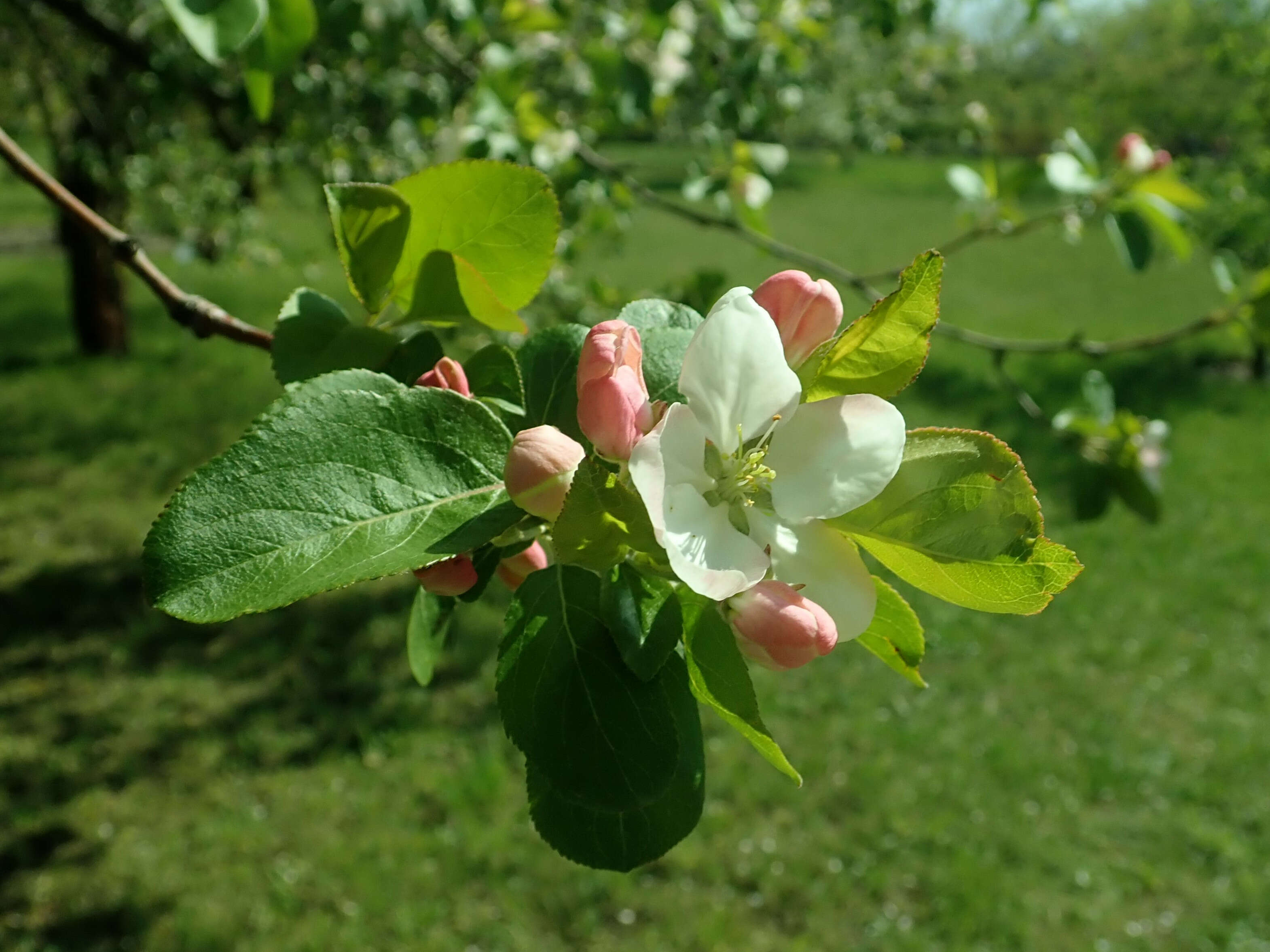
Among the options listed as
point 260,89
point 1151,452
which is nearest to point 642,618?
point 260,89

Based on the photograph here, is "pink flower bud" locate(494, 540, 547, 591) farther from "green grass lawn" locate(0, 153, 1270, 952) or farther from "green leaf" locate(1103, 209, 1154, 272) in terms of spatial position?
"green grass lawn" locate(0, 153, 1270, 952)

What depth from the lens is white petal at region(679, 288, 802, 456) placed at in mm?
604

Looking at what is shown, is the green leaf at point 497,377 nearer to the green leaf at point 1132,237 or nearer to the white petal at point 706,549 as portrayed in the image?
the white petal at point 706,549

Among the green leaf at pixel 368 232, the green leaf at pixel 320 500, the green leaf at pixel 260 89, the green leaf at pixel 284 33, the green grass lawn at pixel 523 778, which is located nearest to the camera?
the green leaf at pixel 320 500

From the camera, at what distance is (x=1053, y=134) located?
18.2m

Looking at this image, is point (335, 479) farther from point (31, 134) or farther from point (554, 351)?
point (31, 134)

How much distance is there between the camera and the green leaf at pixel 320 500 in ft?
1.72

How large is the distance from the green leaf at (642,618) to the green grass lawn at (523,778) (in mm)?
2611

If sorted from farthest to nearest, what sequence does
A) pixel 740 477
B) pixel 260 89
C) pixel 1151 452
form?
pixel 1151 452
pixel 260 89
pixel 740 477

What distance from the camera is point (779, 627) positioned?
2.01 ft

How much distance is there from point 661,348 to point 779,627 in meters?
0.21

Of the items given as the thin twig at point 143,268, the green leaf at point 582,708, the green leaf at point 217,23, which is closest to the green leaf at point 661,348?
the green leaf at point 582,708

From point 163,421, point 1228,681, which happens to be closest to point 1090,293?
point 1228,681

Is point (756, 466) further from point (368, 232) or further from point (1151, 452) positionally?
point (1151, 452)
